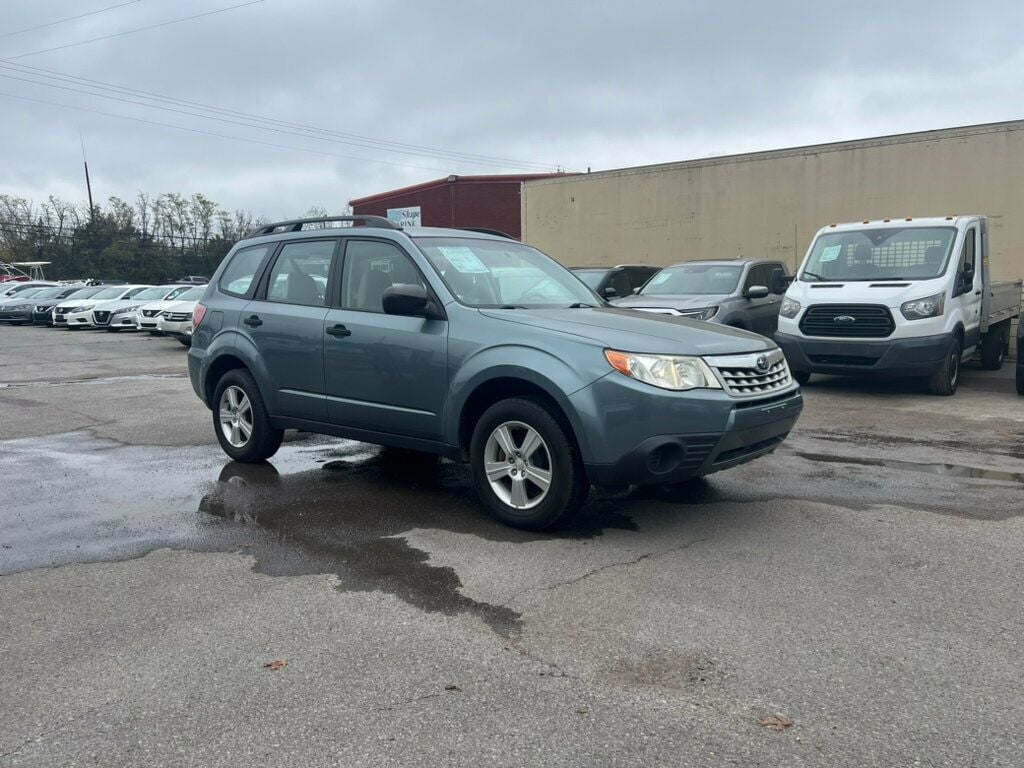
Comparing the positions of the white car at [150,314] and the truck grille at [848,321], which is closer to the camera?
the truck grille at [848,321]

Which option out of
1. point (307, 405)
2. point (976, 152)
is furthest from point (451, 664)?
point (976, 152)

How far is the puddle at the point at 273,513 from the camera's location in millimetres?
4566

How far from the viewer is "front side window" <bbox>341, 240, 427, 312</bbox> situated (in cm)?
590

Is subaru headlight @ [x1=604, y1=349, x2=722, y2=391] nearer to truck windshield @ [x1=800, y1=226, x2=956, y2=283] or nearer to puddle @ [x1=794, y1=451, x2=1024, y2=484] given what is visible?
puddle @ [x1=794, y1=451, x2=1024, y2=484]

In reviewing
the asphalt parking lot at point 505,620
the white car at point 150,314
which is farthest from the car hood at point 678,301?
the white car at point 150,314

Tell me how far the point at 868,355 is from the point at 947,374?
1.07m

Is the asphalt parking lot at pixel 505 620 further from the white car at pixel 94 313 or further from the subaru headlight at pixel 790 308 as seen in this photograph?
→ the white car at pixel 94 313

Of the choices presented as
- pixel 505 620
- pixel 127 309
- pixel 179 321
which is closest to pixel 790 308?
pixel 505 620

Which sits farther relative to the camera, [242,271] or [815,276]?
[815,276]

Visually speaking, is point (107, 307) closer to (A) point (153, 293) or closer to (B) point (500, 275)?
(A) point (153, 293)

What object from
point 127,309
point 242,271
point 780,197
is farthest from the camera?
point 127,309

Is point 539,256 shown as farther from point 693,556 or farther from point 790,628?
point 790,628

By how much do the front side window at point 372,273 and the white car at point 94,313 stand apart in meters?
23.9

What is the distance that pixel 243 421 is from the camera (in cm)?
702
